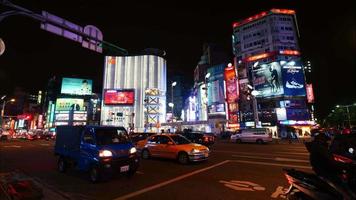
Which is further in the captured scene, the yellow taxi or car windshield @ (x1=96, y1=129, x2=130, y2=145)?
the yellow taxi

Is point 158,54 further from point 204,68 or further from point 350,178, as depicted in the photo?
point 350,178

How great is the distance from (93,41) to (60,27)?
5.92ft

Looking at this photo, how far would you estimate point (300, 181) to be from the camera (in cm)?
450

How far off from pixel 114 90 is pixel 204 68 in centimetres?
4160

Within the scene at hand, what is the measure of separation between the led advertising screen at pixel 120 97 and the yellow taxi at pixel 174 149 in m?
77.7

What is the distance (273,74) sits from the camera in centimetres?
5938

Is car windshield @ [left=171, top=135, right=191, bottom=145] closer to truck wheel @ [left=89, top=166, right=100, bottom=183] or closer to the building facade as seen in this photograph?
truck wheel @ [left=89, top=166, right=100, bottom=183]

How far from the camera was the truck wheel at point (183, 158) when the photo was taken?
11.5 metres

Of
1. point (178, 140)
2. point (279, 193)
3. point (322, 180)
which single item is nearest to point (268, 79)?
point (178, 140)

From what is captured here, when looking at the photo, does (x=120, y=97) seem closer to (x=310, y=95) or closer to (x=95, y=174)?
(x=310, y=95)

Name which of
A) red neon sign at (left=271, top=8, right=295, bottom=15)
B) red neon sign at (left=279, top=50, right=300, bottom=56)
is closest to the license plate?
red neon sign at (left=279, top=50, right=300, bottom=56)

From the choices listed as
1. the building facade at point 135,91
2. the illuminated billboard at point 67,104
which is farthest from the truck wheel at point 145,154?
the illuminated billboard at point 67,104

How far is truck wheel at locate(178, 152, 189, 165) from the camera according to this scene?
1152 cm

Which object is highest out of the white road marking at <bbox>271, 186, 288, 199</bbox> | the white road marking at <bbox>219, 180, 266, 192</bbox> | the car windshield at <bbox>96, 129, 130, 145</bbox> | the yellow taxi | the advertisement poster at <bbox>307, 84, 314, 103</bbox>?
the advertisement poster at <bbox>307, 84, 314, 103</bbox>
